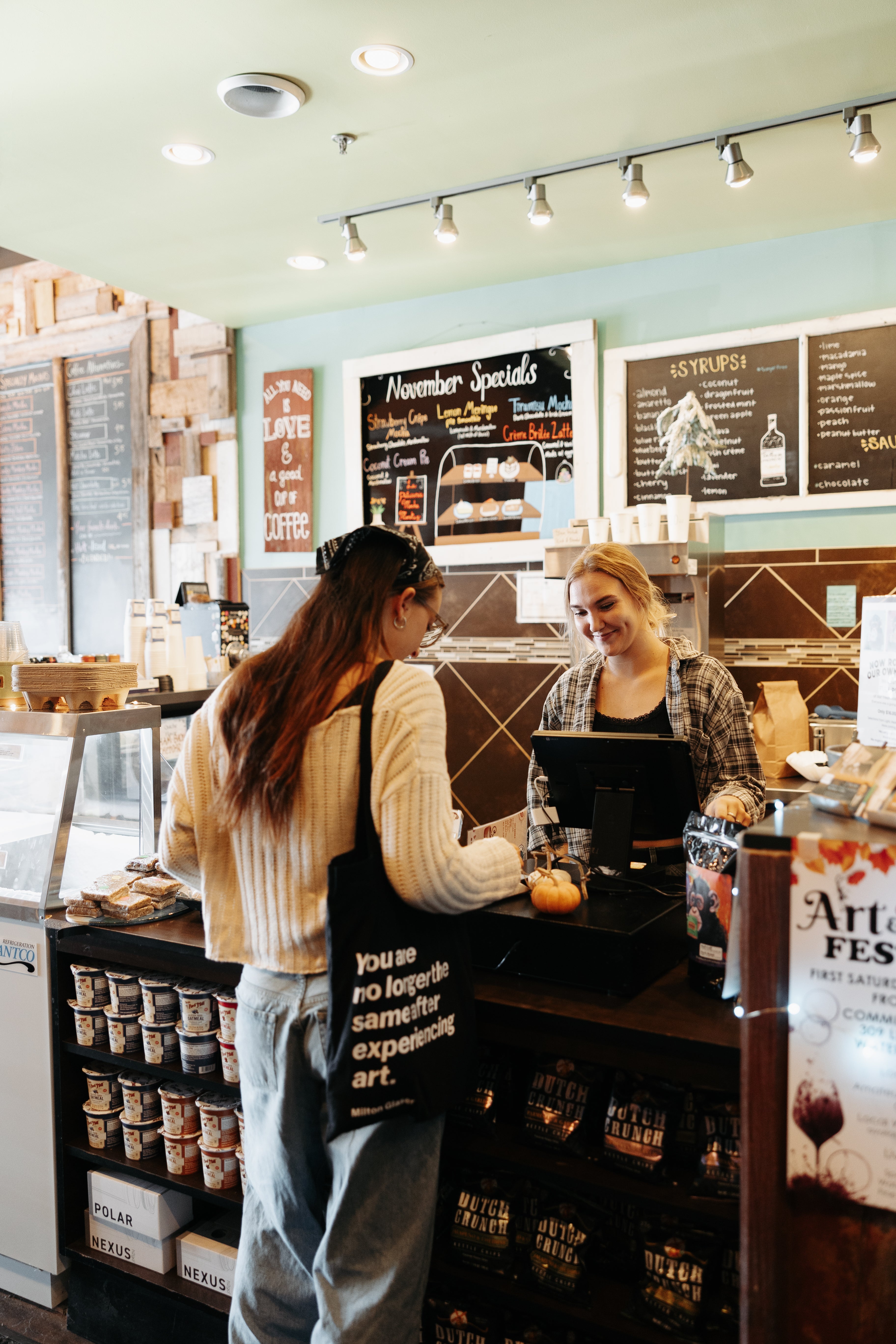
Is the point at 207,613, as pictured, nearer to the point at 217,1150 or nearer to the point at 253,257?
the point at 253,257

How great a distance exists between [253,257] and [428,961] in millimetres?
3541

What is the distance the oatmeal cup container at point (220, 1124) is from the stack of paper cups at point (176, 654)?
1.39m

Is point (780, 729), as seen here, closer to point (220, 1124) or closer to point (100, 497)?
point (220, 1124)

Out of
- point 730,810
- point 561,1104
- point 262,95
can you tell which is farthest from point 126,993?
point 262,95

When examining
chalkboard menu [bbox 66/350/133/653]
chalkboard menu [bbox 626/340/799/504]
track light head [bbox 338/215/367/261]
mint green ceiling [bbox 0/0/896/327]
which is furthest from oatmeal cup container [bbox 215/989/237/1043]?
chalkboard menu [bbox 66/350/133/653]

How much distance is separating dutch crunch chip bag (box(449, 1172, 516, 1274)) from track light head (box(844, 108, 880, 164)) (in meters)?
2.94

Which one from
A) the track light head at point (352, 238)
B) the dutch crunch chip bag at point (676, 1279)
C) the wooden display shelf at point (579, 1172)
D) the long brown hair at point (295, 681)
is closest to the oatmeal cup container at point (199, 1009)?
the wooden display shelf at point (579, 1172)

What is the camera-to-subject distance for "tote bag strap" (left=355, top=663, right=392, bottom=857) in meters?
1.48

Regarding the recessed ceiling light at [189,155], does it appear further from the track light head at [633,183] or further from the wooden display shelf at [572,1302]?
the wooden display shelf at [572,1302]

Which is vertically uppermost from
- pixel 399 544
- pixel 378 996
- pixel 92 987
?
pixel 399 544

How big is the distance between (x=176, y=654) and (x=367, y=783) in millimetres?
1875

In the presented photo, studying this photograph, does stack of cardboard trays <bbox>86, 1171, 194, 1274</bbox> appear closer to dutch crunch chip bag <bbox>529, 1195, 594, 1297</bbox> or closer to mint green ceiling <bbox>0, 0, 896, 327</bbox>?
dutch crunch chip bag <bbox>529, 1195, 594, 1297</bbox>

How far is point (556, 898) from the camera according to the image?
5.86 feet

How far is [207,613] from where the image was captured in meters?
3.67
